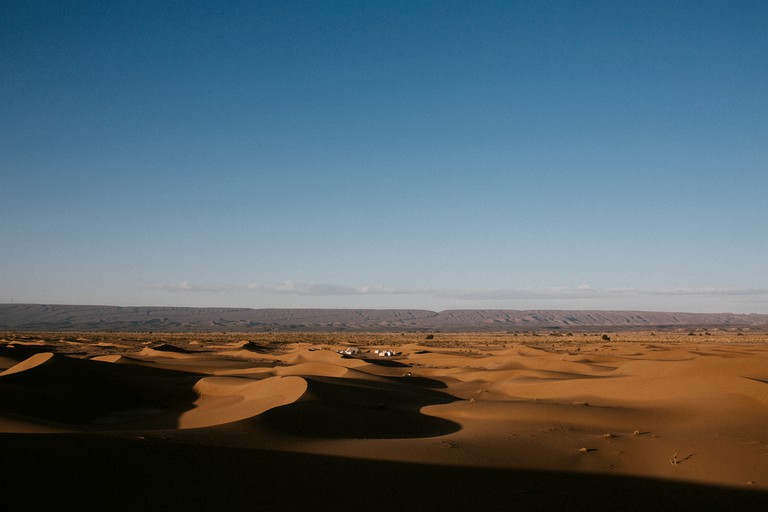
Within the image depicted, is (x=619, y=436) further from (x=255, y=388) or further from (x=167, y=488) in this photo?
(x=255, y=388)

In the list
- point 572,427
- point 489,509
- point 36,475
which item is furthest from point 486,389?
point 36,475

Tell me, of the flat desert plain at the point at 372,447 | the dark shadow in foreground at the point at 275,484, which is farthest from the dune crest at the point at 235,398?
the dark shadow in foreground at the point at 275,484

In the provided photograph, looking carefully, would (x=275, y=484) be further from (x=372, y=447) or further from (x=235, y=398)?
(x=235, y=398)

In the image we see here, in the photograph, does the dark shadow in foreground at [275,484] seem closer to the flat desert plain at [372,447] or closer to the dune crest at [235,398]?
the flat desert plain at [372,447]

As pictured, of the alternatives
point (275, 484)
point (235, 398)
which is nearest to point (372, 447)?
point (275, 484)

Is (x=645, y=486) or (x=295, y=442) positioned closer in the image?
(x=645, y=486)

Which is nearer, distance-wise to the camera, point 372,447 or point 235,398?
point 372,447

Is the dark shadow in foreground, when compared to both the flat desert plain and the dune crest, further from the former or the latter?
the dune crest

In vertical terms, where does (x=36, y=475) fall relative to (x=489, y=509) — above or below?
above
